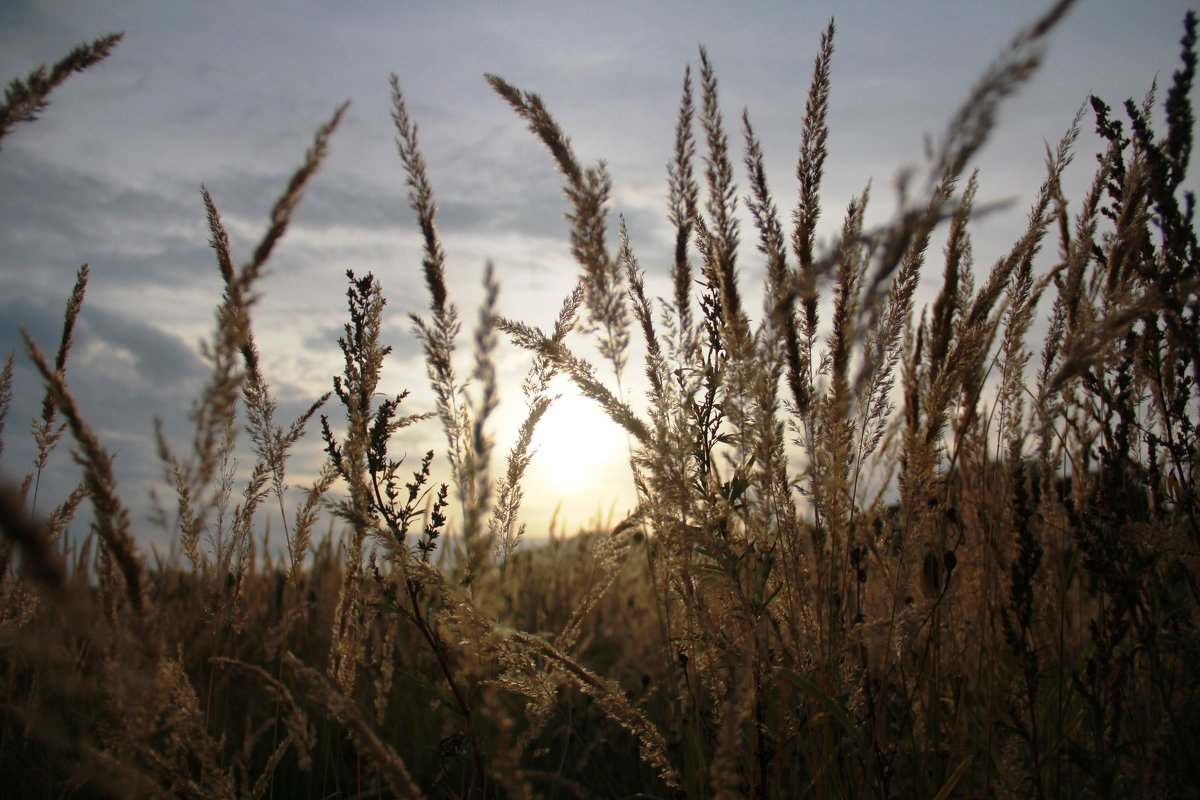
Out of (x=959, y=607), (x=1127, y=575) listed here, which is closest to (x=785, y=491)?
(x=1127, y=575)

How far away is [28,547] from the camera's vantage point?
93 cm

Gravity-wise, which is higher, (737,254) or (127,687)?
(737,254)

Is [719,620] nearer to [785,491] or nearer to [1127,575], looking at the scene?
[785,491]

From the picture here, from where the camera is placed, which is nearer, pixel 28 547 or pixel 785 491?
pixel 28 547

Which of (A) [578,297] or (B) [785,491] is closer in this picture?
(B) [785,491]

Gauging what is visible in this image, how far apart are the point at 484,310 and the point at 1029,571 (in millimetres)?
1443

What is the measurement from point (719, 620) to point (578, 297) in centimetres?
87

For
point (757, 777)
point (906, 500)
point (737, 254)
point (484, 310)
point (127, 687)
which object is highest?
point (737, 254)

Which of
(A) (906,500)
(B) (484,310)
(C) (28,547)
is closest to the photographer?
(C) (28,547)

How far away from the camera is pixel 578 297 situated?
212cm

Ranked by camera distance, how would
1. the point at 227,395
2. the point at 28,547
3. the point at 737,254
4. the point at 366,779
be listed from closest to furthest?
1. the point at 28,547
2. the point at 227,395
3. the point at 737,254
4. the point at 366,779

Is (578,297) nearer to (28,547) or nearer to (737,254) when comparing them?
(737,254)

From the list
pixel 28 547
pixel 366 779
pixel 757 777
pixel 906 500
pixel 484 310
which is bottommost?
pixel 366 779

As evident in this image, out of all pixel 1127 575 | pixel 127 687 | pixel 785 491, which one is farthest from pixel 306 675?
pixel 1127 575
